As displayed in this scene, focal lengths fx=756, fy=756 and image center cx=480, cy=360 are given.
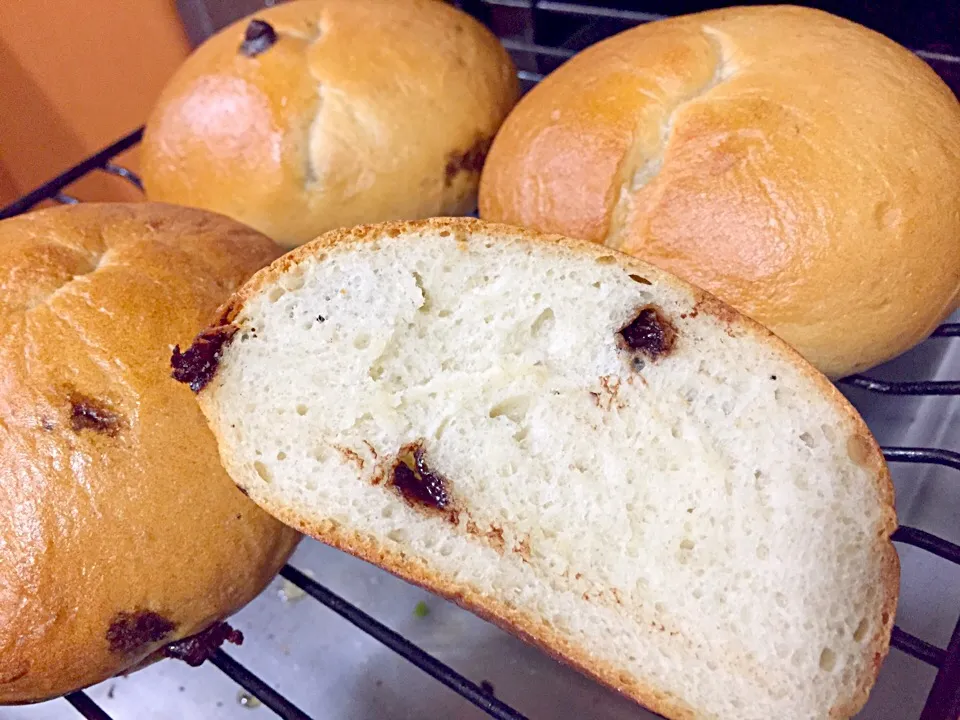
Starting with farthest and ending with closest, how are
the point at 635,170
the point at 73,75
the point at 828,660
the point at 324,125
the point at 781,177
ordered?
the point at 73,75
the point at 324,125
the point at 635,170
the point at 781,177
the point at 828,660

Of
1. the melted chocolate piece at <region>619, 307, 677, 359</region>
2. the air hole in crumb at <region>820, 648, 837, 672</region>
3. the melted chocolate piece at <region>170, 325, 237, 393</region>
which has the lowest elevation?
the air hole in crumb at <region>820, 648, 837, 672</region>

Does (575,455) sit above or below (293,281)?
below

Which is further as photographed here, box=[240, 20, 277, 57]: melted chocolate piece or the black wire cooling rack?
box=[240, 20, 277, 57]: melted chocolate piece

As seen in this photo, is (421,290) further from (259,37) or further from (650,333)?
(259,37)

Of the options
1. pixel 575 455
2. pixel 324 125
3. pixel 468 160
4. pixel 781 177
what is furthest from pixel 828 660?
pixel 324 125

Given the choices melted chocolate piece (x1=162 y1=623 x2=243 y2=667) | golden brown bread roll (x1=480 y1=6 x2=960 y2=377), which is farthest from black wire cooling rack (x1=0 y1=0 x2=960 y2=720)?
golden brown bread roll (x1=480 y1=6 x2=960 y2=377)

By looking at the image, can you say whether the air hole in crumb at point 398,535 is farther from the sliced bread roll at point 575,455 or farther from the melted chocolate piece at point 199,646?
the melted chocolate piece at point 199,646

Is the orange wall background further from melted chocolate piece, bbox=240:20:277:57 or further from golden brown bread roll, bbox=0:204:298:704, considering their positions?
golden brown bread roll, bbox=0:204:298:704
